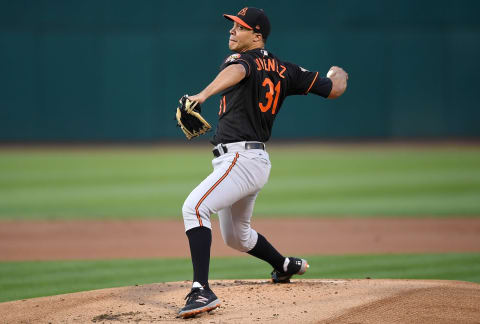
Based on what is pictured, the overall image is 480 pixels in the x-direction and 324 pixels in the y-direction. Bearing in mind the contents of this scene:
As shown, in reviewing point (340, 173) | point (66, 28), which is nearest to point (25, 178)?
point (340, 173)

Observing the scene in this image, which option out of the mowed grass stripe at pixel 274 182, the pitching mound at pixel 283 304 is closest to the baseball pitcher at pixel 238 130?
the pitching mound at pixel 283 304

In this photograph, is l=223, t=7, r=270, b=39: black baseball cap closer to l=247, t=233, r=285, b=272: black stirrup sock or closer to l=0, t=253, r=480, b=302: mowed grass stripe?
l=247, t=233, r=285, b=272: black stirrup sock

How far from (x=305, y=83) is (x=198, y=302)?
158 centimetres

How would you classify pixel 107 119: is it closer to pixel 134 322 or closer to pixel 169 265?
pixel 169 265

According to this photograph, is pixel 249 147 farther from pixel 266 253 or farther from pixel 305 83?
pixel 266 253

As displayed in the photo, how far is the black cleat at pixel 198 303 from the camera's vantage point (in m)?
4.00

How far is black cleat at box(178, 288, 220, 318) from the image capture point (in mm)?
4004

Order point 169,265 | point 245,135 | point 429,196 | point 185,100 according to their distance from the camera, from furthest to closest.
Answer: point 429,196
point 169,265
point 245,135
point 185,100

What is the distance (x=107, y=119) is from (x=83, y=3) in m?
3.27

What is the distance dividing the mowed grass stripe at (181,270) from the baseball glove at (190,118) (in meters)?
1.92

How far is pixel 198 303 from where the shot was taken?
158 inches

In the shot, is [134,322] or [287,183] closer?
[134,322]

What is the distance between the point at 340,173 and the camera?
1406 centimetres

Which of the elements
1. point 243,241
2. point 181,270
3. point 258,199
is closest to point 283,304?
point 243,241
